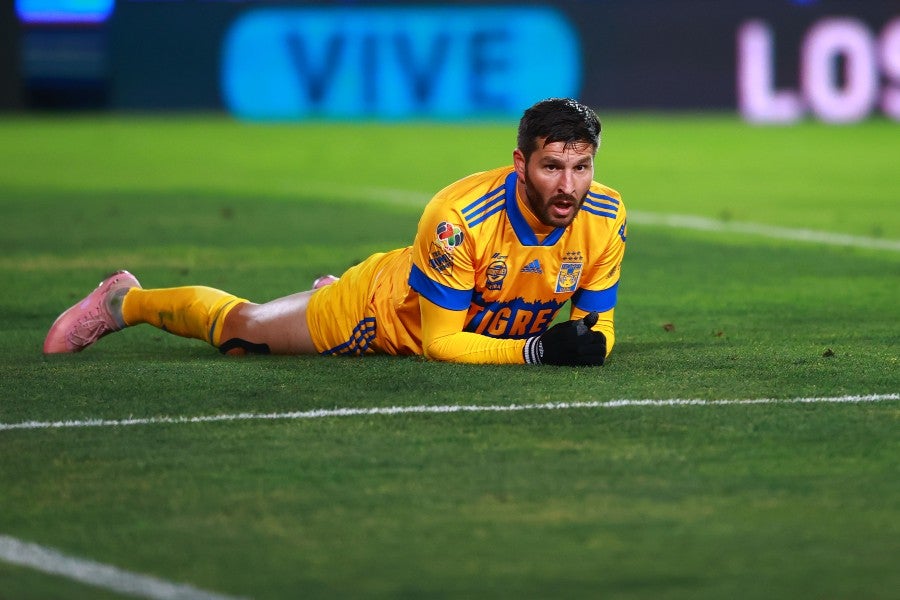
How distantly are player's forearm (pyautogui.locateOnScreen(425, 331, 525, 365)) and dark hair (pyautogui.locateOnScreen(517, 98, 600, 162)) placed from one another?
70 cm

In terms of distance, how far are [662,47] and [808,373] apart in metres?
23.2

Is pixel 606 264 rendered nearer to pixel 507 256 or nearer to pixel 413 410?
pixel 507 256

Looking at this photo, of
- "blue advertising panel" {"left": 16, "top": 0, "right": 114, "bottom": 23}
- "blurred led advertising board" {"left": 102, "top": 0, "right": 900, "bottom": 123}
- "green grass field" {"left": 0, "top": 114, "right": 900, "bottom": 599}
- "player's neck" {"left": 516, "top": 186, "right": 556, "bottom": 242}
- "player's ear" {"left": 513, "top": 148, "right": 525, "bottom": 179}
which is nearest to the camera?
"green grass field" {"left": 0, "top": 114, "right": 900, "bottom": 599}

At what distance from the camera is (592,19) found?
95.7 ft

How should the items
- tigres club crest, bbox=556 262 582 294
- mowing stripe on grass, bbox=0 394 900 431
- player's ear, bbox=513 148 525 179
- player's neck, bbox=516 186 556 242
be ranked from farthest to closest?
tigres club crest, bbox=556 262 582 294 → player's neck, bbox=516 186 556 242 → player's ear, bbox=513 148 525 179 → mowing stripe on grass, bbox=0 394 900 431

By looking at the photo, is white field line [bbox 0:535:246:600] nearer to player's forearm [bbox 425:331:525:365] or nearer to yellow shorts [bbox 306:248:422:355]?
player's forearm [bbox 425:331:525:365]

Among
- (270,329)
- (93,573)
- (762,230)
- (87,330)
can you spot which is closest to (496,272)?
(270,329)

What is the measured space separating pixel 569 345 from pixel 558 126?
0.79 m

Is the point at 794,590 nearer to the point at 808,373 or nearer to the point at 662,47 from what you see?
the point at 808,373

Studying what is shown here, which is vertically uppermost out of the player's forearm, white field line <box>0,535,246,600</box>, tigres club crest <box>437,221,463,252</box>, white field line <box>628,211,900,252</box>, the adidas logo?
tigres club crest <box>437,221,463,252</box>

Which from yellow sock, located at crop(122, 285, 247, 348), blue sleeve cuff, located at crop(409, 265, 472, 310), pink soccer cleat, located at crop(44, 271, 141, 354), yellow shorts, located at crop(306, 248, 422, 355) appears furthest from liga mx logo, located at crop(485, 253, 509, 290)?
pink soccer cleat, located at crop(44, 271, 141, 354)

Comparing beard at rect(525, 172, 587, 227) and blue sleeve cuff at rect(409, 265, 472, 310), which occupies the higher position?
beard at rect(525, 172, 587, 227)

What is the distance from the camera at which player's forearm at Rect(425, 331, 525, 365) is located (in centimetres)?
670

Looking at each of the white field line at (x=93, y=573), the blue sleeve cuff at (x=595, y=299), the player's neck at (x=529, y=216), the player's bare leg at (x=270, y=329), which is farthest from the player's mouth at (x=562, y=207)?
the white field line at (x=93, y=573)
